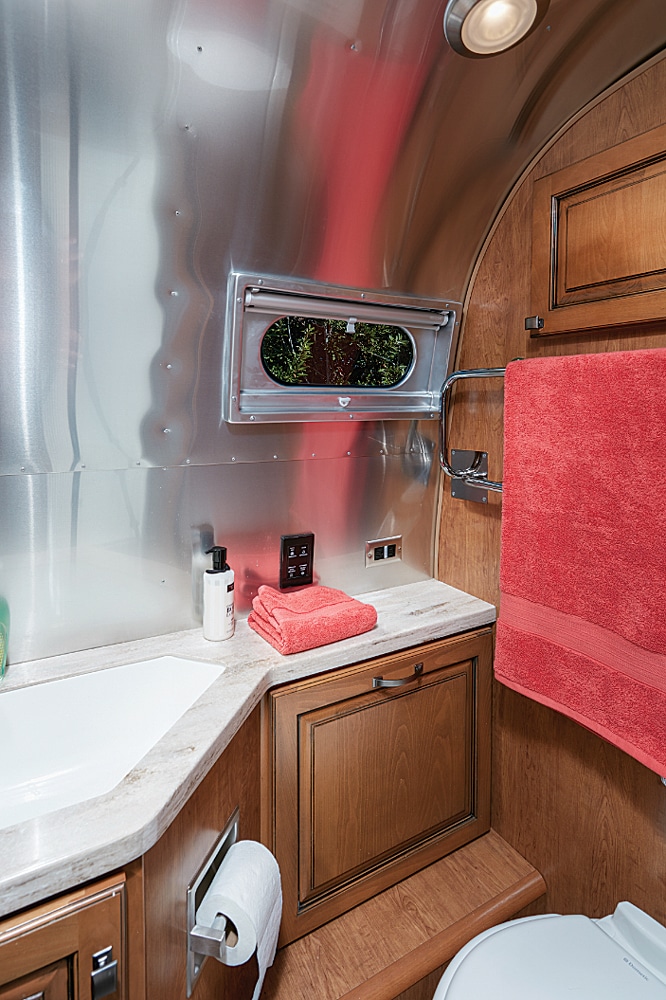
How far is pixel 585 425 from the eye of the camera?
117 cm

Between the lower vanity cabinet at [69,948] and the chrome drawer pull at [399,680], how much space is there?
2.45 ft

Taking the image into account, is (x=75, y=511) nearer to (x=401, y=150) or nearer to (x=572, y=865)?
(x=401, y=150)

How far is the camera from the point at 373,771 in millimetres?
1426

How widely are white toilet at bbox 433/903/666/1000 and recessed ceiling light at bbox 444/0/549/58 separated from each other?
1.71 m

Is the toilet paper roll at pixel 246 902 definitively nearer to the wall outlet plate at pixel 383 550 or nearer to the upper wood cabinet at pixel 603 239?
the wall outlet plate at pixel 383 550

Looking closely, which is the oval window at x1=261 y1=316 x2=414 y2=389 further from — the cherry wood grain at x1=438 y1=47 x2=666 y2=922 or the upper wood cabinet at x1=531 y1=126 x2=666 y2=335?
the upper wood cabinet at x1=531 y1=126 x2=666 y2=335

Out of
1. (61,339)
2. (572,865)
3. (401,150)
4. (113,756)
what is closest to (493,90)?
(401,150)

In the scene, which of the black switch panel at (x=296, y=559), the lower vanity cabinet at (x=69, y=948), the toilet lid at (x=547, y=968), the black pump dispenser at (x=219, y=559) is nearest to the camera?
the lower vanity cabinet at (x=69, y=948)

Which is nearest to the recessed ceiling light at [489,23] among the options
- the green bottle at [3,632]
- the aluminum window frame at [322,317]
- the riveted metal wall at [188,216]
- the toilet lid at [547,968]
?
the riveted metal wall at [188,216]

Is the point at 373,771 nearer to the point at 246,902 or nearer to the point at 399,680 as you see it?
the point at 399,680

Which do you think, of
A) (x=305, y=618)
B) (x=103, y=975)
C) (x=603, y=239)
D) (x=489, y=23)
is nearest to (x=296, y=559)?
(x=305, y=618)

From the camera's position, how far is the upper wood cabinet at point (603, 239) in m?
1.13

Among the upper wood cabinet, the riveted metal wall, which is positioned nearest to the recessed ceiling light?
the riveted metal wall

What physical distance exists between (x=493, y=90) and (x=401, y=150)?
0.22 m
